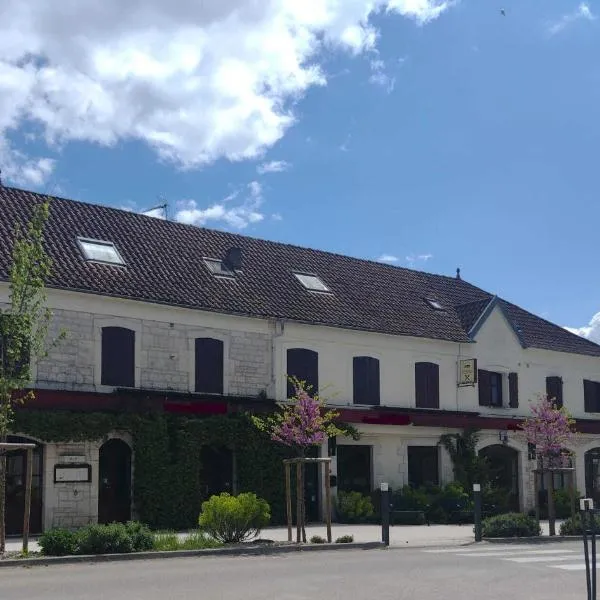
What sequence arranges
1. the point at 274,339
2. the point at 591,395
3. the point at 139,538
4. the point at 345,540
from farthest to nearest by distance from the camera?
the point at 591,395
the point at 274,339
the point at 345,540
the point at 139,538

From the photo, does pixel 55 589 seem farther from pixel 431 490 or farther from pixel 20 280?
pixel 431 490

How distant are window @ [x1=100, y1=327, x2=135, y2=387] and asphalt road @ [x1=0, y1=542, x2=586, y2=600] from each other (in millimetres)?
8427

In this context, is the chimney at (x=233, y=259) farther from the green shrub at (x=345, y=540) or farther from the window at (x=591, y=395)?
the window at (x=591, y=395)

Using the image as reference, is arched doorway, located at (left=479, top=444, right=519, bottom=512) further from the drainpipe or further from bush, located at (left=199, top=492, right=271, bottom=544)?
bush, located at (left=199, top=492, right=271, bottom=544)

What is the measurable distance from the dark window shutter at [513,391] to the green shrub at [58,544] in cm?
2077

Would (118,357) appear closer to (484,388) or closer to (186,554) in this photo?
(186,554)

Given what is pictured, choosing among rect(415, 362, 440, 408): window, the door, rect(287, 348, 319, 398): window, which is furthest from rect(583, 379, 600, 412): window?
the door

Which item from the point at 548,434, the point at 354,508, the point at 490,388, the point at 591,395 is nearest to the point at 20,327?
the point at 354,508

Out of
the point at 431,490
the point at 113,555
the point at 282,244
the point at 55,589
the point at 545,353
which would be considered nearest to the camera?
the point at 55,589

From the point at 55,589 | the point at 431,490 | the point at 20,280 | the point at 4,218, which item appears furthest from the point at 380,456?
the point at 55,589

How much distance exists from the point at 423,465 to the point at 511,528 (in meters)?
9.16

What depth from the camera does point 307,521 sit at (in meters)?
28.3

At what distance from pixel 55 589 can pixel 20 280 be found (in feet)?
23.6

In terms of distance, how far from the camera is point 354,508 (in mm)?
28375
